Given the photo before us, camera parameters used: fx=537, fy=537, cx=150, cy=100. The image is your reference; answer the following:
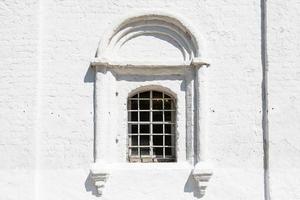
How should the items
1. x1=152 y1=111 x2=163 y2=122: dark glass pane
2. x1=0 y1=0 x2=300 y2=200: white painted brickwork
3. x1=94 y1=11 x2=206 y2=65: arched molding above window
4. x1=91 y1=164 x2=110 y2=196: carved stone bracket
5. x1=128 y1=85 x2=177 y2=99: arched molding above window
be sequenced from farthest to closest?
x1=152 y1=111 x2=163 y2=122: dark glass pane < x1=128 y1=85 x2=177 y2=99: arched molding above window < x1=94 y1=11 x2=206 y2=65: arched molding above window < x1=0 y1=0 x2=300 y2=200: white painted brickwork < x1=91 y1=164 x2=110 y2=196: carved stone bracket

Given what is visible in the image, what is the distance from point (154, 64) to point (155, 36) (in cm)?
55

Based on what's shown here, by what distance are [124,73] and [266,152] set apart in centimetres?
287

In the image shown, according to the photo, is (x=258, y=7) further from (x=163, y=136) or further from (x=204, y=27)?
(x=163, y=136)

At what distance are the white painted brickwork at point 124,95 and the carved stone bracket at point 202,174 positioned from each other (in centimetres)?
11

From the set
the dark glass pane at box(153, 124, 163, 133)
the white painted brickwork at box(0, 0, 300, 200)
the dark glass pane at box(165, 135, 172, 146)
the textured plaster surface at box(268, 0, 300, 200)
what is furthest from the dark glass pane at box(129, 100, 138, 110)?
the textured plaster surface at box(268, 0, 300, 200)

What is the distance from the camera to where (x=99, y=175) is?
30.2 ft

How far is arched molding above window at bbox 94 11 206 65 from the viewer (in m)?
9.51

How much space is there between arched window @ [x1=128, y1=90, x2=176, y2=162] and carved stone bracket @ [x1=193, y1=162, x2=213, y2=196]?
0.61 metres

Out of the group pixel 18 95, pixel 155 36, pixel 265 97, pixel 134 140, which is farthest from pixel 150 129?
pixel 18 95

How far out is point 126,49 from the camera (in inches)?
381

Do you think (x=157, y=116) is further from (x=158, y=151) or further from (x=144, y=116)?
(x=158, y=151)

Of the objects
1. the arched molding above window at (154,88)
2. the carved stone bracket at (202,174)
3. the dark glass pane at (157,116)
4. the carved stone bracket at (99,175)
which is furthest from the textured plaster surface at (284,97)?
the carved stone bracket at (99,175)

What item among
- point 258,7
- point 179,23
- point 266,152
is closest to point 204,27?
point 179,23

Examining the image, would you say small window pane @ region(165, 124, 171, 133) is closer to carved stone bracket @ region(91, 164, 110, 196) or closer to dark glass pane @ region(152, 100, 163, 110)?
dark glass pane @ region(152, 100, 163, 110)
